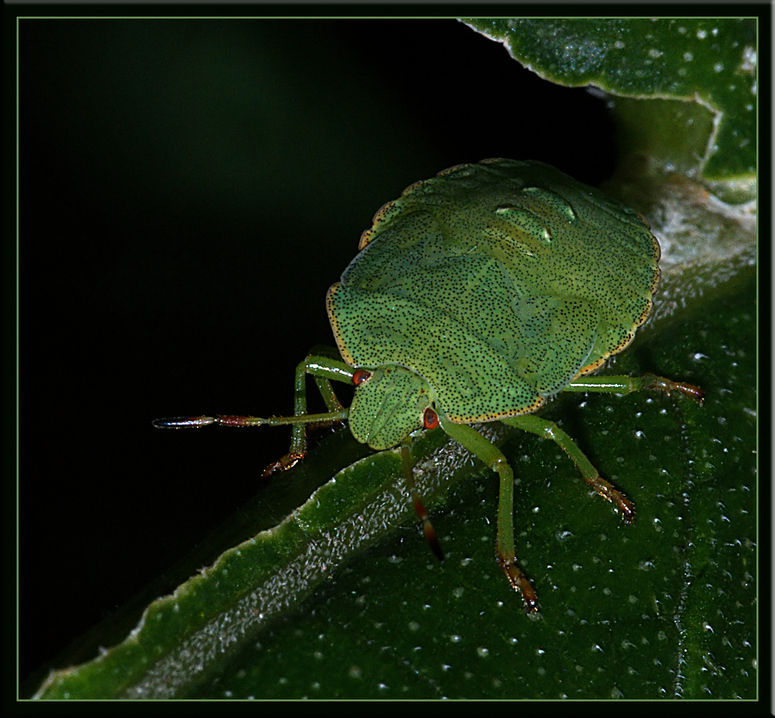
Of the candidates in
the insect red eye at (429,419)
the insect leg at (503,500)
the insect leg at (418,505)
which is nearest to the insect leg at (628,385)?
the insect leg at (503,500)

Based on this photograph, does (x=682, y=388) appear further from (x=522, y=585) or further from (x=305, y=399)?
(x=305, y=399)

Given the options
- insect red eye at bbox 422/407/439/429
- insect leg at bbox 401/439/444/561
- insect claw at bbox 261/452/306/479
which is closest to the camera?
insect leg at bbox 401/439/444/561

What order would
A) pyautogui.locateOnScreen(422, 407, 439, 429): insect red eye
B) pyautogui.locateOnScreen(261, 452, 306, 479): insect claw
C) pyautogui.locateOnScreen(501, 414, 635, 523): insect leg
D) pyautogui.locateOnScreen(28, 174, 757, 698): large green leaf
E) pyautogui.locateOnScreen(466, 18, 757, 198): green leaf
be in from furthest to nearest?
pyautogui.locateOnScreen(466, 18, 757, 198): green leaf → pyautogui.locateOnScreen(261, 452, 306, 479): insect claw → pyautogui.locateOnScreen(422, 407, 439, 429): insect red eye → pyautogui.locateOnScreen(501, 414, 635, 523): insect leg → pyautogui.locateOnScreen(28, 174, 757, 698): large green leaf

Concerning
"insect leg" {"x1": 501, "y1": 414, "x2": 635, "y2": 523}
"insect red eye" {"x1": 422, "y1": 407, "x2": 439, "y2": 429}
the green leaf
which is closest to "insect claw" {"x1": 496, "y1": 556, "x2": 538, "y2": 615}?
"insect leg" {"x1": 501, "y1": 414, "x2": 635, "y2": 523}

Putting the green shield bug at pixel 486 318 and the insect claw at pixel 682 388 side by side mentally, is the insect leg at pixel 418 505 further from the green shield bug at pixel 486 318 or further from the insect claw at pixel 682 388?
the insect claw at pixel 682 388

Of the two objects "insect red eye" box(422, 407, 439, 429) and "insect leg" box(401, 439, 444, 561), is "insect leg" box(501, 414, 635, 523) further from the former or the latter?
"insect leg" box(401, 439, 444, 561)

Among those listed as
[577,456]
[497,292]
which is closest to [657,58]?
[497,292]
